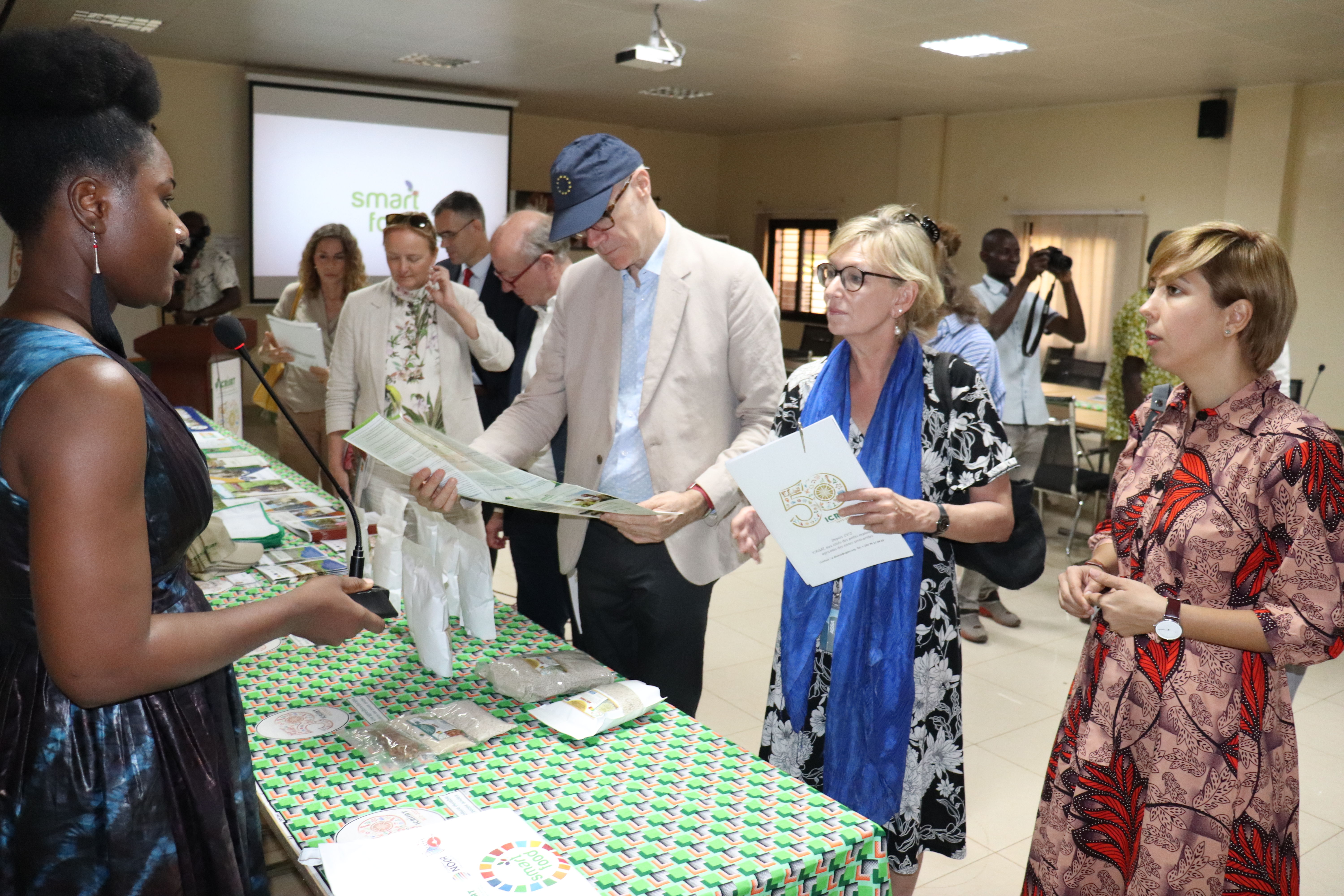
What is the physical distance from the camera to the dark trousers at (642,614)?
2.08 m

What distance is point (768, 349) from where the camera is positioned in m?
2.12

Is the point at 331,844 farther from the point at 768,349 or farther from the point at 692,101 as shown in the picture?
the point at 692,101

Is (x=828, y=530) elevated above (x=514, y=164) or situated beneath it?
situated beneath

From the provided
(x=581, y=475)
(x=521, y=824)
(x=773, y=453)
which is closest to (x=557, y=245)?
(x=581, y=475)

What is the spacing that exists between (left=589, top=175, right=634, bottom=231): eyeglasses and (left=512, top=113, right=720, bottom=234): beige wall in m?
9.82

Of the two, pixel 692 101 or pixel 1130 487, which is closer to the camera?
pixel 1130 487

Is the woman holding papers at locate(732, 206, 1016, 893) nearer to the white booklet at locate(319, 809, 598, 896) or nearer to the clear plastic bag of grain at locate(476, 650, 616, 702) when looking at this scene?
the clear plastic bag of grain at locate(476, 650, 616, 702)

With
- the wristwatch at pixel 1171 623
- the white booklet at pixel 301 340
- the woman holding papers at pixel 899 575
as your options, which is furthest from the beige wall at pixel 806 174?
the wristwatch at pixel 1171 623

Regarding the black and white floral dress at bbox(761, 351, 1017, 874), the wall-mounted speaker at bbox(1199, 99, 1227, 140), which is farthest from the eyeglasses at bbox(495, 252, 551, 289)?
the wall-mounted speaker at bbox(1199, 99, 1227, 140)

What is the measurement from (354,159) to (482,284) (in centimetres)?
682

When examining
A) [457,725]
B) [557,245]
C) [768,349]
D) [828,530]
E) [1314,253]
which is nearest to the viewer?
[457,725]

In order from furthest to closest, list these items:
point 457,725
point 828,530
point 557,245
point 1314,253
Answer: point 1314,253, point 557,245, point 828,530, point 457,725

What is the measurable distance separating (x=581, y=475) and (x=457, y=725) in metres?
0.84

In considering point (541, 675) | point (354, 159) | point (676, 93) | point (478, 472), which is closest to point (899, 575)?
point (541, 675)
